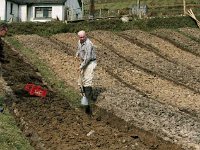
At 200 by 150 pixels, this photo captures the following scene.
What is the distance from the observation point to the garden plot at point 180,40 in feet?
102

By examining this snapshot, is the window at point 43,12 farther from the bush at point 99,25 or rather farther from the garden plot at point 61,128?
the garden plot at point 61,128

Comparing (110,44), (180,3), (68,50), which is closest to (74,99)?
(68,50)

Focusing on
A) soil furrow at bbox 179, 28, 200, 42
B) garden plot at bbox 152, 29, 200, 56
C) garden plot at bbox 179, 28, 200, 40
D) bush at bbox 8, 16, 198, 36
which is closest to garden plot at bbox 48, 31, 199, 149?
garden plot at bbox 152, 29, 200, 56

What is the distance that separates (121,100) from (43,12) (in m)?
35.3

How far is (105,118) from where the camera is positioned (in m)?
14.4

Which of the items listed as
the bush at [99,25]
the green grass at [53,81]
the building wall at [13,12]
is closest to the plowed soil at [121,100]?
the green grass at [53,81]

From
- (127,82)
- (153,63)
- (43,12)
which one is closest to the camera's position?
(127,82)

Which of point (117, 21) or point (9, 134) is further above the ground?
point (117, 21)

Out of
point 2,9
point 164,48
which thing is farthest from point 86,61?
point 2,9

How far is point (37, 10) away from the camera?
5050 cm

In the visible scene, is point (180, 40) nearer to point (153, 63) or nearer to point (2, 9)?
point (153, 63)

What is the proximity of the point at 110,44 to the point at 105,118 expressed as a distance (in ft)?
53.4

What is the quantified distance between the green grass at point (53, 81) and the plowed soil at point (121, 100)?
0.29 metres

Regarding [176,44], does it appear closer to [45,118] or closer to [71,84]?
[71,84]
